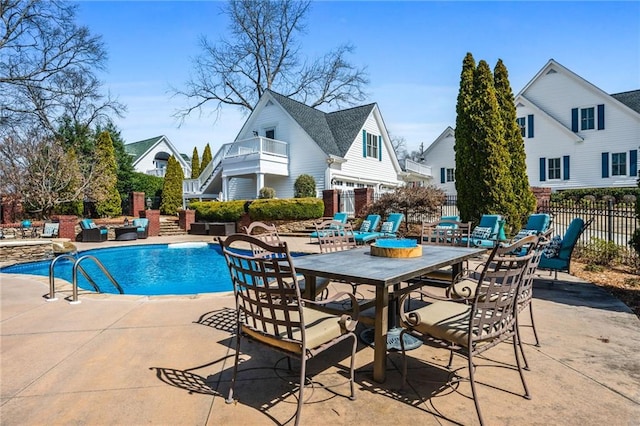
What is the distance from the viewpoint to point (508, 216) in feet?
35.7

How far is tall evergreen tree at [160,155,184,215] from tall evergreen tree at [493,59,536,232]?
19.3 meters

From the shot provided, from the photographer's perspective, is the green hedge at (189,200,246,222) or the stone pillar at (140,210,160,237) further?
the green hedge at (189,200,246,222)

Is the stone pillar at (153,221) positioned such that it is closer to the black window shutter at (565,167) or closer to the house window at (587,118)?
the black window shutter at (565,167)

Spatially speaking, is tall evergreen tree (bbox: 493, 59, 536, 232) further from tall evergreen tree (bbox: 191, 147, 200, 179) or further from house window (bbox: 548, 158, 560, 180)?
tall evergreen tree (bbox: 191, 147, 200, 179)

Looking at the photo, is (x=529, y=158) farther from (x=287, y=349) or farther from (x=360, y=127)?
(x=287, y=349)

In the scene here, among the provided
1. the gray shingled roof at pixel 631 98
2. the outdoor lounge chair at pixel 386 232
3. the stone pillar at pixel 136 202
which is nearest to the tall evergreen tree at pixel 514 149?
the outdoor lounge chair at pixel 386 232

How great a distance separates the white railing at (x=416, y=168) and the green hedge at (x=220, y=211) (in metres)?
13.3

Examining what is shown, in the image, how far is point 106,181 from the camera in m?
19.2

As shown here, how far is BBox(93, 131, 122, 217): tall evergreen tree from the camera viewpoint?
19.0 m

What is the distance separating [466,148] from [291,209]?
8.04 m

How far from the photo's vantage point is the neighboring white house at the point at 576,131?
20.2 metres

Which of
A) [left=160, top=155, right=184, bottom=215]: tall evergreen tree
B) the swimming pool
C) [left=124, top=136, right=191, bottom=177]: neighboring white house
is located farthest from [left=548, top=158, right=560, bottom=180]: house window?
[left=124, top=136, right=191, bottom=177]: neighboring white house

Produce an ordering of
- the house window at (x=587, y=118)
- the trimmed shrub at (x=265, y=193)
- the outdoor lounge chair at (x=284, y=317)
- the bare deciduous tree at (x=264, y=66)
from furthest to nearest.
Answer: the bare deciduous tree at (x=264, y=66) → the house window at (x=587, y=118) → the trimmed shrub at (x=265, y=193) → the outdoor lounge chair at (x=284, y=317)

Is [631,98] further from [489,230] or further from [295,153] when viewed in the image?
[489,230]
